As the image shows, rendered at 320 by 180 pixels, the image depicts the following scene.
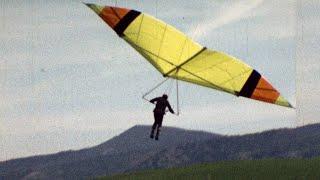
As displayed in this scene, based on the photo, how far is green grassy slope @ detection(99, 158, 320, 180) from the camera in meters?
43.8

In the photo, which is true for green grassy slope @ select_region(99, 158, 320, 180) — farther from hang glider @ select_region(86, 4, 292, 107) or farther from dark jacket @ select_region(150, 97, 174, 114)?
dark jacket @ select_region(150, 97, 174, 114)

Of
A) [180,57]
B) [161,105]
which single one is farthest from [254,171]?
[161,105]

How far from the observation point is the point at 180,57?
2769 centimetres

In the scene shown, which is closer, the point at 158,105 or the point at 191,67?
the point at 158,105

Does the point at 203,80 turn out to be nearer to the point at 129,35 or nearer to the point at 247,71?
the point at 247,71

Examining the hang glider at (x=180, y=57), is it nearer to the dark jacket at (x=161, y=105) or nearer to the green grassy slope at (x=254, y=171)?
the dark jacket at (x=161, y=105)

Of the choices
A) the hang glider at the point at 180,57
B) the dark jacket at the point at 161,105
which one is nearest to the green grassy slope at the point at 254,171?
the hang glider at the point at 180,57

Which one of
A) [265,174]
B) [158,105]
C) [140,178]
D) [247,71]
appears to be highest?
[247,71]

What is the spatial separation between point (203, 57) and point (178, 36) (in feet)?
7.23

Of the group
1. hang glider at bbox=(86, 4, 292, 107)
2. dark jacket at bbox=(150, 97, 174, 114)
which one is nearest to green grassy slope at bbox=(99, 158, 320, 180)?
hang glider at bbox=(86, 4, 292, 107)

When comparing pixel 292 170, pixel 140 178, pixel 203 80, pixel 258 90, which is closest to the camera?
pixel 258 90

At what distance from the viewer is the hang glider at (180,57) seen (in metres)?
25.5

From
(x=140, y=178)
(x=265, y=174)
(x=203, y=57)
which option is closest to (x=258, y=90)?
(x=203, y=57)

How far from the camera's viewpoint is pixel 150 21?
2770cm
